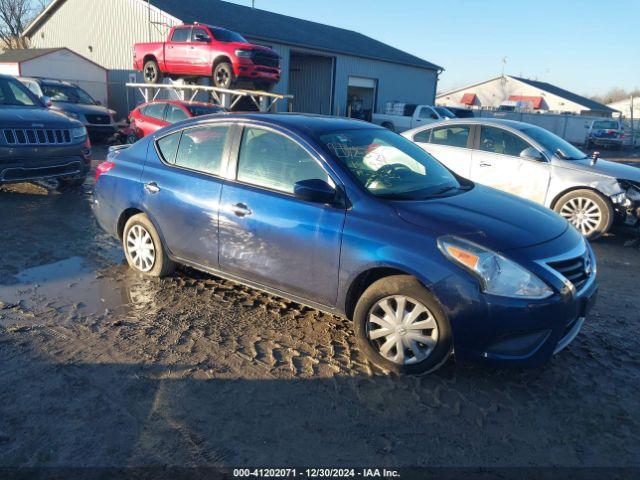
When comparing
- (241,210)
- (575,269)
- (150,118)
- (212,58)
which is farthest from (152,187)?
(212,58)

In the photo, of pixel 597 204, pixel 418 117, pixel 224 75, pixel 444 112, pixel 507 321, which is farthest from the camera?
pixel 444 112

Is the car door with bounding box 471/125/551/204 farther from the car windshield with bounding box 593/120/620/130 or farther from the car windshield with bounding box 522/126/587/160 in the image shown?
the car windshield with bounding box 593/120/620/130

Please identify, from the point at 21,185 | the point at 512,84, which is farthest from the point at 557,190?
the point at 512,84

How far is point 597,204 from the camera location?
23.5 feet

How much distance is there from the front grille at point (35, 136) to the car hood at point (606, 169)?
7.78 m

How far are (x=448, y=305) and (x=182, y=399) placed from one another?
5.73ft

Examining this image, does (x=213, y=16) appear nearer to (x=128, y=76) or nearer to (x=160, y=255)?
(x=128, y=76)

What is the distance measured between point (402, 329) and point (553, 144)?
18.7 ft

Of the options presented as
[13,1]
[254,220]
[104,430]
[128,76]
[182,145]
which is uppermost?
[13,1]

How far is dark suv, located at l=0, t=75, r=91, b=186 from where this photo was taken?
7.42 metres

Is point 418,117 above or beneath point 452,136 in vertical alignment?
above

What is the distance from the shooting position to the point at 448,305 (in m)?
3.14

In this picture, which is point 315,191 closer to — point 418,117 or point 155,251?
point 155,251

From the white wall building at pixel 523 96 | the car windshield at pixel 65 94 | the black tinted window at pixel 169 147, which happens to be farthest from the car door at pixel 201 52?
the white wall building at pixel 523 96
